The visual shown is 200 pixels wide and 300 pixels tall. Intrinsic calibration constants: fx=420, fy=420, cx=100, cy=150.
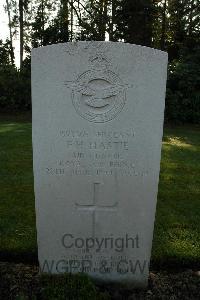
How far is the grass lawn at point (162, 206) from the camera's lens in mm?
4066

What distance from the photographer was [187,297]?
345cm

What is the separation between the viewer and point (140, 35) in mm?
15078

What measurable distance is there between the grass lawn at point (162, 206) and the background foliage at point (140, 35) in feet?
15.3

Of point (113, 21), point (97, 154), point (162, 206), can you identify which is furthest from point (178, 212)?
point (113, 21)

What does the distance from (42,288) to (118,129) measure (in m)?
1.42

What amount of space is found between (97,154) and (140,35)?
12481 millimetres

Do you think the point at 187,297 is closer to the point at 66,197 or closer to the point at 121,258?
the point at 121,258

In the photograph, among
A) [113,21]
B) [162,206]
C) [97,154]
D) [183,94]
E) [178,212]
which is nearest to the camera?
[97,154]

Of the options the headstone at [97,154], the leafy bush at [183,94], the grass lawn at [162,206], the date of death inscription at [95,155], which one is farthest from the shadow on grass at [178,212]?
the leafy bush at [183,94]

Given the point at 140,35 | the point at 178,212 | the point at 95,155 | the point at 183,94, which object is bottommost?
the point at 178,212

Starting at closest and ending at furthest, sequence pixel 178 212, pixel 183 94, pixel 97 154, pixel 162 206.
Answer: pixel 97 154, pixel 178 212, pixel 162 206, pixel 183 94

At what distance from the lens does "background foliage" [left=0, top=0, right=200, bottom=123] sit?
13503 millimetres

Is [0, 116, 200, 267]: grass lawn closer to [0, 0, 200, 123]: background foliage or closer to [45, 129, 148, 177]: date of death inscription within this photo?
[45, 129, 148, 177]: date of death inscription

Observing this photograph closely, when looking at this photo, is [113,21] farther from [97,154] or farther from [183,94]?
[97,154]
